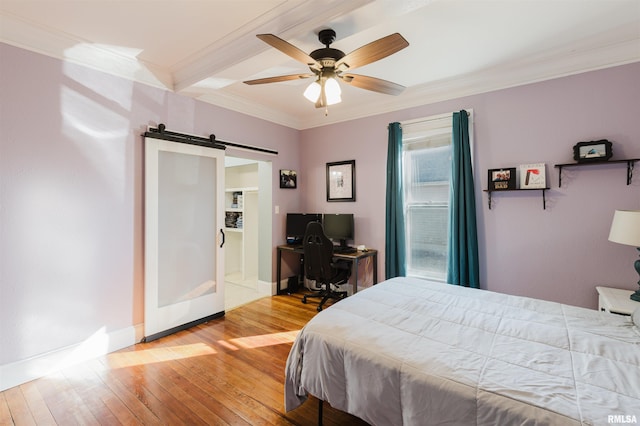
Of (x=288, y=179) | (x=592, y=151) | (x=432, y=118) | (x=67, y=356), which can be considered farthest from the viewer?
(x=288, y=179)

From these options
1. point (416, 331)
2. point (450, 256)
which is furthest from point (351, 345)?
point (450, 256)

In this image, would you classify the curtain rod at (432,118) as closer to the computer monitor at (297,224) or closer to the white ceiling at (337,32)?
the white ceiling at (337,32)

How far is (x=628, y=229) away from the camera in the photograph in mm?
2115

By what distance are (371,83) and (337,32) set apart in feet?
1.43

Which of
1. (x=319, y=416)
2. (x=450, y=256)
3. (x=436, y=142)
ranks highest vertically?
(x=436, y=142)

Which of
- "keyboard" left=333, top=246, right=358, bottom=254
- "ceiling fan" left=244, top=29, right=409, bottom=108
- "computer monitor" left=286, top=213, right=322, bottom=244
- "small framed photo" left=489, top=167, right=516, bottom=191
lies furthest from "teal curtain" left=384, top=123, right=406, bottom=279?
"ceiling fan" left=244, top=29, right=409, bottom=108

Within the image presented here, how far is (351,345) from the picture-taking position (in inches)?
59.1

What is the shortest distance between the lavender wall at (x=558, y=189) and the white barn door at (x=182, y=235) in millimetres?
2801

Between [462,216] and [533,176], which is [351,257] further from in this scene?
[533,176]

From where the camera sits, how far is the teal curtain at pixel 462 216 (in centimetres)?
312

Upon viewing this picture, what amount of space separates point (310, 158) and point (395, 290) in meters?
2.88

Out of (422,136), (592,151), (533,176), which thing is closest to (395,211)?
(422,136)

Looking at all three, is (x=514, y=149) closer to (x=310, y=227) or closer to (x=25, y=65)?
(x=310, y=227)

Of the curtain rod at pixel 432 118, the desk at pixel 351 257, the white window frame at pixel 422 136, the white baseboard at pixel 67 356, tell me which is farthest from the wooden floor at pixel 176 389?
the curtain rod at pixel 432 118
